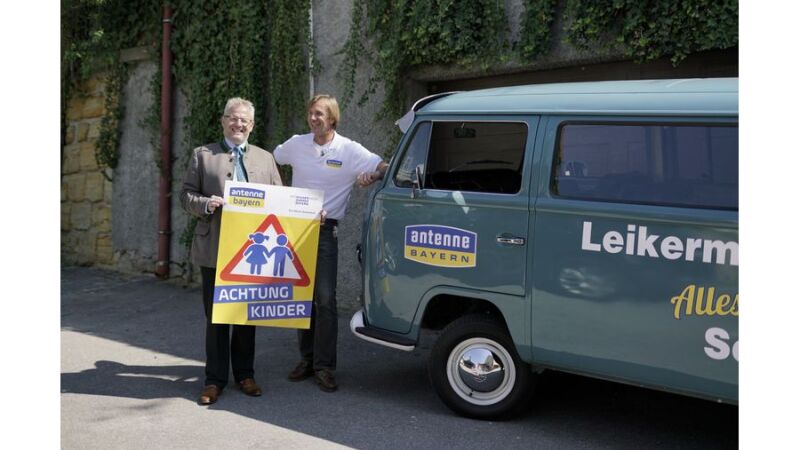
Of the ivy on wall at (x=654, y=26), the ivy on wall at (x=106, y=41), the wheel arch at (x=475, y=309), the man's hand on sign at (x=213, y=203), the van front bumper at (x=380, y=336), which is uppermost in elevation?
the ivy on wall at (x=106, y=41)

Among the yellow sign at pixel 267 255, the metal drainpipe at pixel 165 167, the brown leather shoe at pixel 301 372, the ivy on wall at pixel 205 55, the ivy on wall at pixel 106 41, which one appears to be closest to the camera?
the yellow sign at pixel 267 255

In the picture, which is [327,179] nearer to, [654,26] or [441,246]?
[441,246]

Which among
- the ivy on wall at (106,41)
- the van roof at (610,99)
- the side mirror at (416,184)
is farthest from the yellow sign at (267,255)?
the ivy on wall at (106,41)

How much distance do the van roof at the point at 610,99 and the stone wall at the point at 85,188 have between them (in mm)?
7073

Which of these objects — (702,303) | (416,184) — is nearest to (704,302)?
(702,303)

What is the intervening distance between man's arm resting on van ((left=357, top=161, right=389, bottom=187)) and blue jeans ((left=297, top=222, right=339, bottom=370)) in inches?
15.3

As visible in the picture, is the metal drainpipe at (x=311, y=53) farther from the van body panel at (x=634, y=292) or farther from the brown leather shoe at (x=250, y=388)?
the van body panel at (x=634, y=292)

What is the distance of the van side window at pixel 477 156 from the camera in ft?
15.3

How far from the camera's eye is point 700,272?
12.8 ft

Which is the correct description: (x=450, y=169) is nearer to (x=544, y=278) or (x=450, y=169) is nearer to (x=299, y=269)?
(x=544, y=278)

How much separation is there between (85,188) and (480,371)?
808 centimetres

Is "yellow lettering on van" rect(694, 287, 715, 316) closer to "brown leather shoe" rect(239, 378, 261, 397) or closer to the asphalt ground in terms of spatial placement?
the asphalt ground

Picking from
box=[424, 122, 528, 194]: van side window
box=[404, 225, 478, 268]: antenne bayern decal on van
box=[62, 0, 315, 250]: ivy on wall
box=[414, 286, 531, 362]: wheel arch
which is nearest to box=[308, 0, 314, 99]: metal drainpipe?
box=[62, 0, 315, 250]: ivy on wall

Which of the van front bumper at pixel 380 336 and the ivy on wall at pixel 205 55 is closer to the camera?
the van front bumper at pixel 380 336
